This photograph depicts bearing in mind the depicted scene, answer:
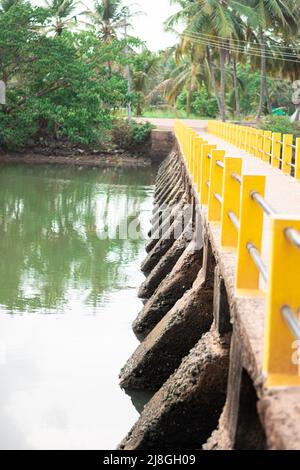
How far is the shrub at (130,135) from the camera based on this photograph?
3653 centimetres

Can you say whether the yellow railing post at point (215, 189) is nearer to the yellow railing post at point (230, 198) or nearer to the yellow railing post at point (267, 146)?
the yellow railing post at point (230, 198)

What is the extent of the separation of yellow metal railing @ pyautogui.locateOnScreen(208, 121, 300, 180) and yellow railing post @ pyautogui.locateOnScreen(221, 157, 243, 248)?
7401 millimetres

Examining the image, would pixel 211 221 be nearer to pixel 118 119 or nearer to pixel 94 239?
pixel 94 239

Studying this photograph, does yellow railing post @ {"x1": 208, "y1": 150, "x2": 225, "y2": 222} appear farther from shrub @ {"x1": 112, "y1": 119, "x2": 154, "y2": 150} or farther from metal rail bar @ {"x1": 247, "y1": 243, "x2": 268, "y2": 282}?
shrub @ {"x1": 112, "y1": 119, "x2": 154, "y2": 150}

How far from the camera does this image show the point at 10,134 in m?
32.7

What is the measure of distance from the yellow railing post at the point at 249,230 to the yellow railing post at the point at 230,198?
119 cm

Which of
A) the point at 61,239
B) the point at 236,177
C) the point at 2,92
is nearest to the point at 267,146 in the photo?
the point at 61,239

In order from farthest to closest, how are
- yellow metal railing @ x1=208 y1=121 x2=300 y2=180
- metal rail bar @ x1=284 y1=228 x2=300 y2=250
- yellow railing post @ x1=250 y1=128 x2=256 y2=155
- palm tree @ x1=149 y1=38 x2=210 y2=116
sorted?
palm tree @ x1=149 y1=38 x2=210 y2=116 < yellow railing post @ x1=250 y1=128 x2=256 y2=155 < yellow metal railing @ x1=208 y1=121 x2=300 y2=180 < metal rail bar @ x1=284 y1=228 x2=300 y2=250

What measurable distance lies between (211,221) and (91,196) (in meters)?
16.8

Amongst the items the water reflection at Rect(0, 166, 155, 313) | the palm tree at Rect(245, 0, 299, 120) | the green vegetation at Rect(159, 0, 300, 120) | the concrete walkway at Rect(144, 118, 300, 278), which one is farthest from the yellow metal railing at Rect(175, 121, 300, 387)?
the palm tree at Rect(245, 0, 299, 120)

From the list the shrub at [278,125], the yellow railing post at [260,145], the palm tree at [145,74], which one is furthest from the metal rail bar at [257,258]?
the palm tree at [145,74]

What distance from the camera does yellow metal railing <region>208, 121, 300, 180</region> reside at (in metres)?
14.7

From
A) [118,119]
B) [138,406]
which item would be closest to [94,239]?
[138,406]
